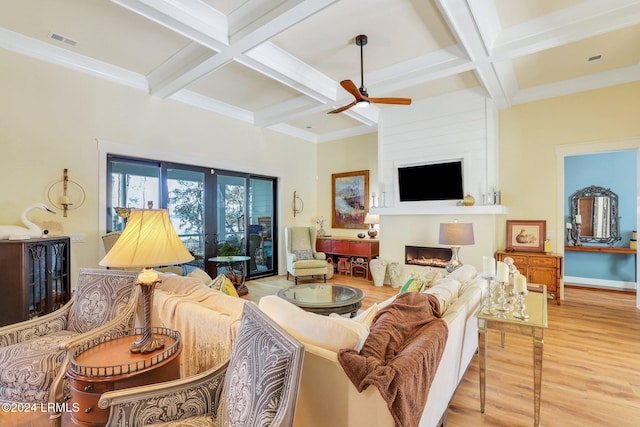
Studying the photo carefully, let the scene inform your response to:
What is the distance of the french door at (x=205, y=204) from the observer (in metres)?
4.45

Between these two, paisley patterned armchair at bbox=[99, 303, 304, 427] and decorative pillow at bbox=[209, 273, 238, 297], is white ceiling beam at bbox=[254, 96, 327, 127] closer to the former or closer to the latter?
decorative pillow at bbox=[209, 273, 238, 297]

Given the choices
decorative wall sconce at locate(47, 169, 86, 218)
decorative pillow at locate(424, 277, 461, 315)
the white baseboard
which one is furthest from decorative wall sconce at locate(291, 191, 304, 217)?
the white baseboard

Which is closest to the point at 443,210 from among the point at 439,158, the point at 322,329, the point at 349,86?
the point at 439,158

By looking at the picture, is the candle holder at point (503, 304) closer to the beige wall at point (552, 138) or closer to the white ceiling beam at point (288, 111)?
the beige wall at point (552, 138)

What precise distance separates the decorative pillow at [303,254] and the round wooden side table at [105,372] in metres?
4.33

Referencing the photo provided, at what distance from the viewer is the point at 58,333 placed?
6.98 ft

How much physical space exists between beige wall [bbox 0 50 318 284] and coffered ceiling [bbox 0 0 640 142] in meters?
0.25

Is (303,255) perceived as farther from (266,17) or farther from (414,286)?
(266,17)

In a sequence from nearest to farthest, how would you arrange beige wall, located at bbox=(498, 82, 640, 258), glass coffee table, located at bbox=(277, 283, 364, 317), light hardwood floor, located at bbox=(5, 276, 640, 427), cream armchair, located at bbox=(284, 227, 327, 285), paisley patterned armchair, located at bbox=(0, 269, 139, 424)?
paisley patterned armchair, located at bbox=(0, 269, 139, 424) → light hardwood floor, located at bbox=(5, 276, 640, 427) → glass coffee table, located at bbox=(277, 283, 364, 317) → beige wall, located at bbox=(498, 82, 640, 258) → cream armchair, located at bbox=(284, 227, 327, 285)

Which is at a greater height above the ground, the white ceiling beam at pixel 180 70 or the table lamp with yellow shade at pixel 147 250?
the white ceiling beam at pixel 180 70

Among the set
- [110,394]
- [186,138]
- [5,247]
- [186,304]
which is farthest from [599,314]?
[5,247]

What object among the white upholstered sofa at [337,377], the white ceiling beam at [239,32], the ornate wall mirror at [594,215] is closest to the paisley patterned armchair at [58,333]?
the white upholstered sofa at [337,377]

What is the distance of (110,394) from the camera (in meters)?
1.25

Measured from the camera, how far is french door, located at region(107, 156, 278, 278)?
4449mm
